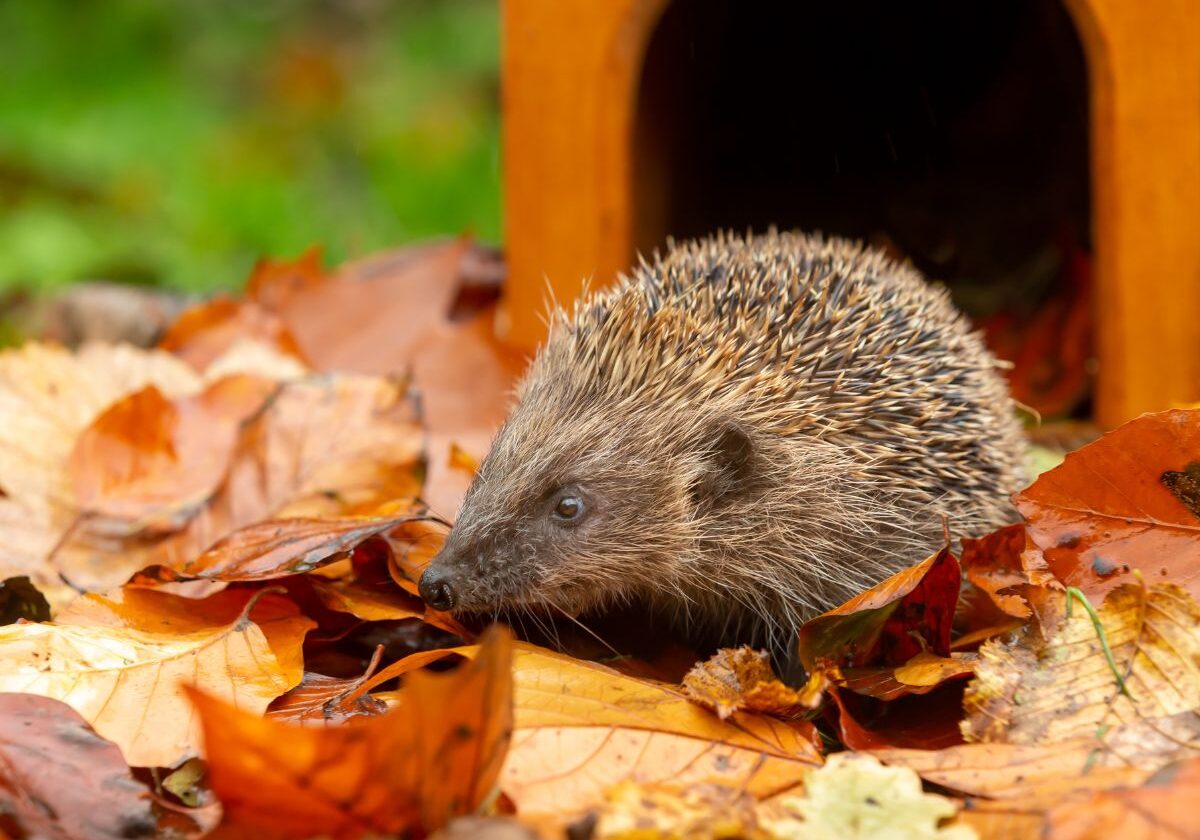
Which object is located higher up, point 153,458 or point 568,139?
point 568,139

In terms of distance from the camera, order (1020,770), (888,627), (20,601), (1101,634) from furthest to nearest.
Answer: (20,601) → (888,627) → (1101,634) → (1020,770)

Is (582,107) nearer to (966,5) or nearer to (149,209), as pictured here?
(966,5)

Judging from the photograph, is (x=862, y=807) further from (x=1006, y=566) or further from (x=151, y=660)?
(x=151, y=660)

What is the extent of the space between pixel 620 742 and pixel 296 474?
65.9 inches

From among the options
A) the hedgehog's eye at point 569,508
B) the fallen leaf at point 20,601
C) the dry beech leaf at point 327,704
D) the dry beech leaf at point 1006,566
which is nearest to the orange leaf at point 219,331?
the fallen leaf at point 20,601

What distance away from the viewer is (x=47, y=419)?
401cm

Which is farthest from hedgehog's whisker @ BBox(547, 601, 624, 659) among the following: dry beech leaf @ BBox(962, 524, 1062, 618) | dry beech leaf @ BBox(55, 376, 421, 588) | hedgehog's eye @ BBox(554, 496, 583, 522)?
dry beech leaf @ BBox(962, 524, 1062, 618)

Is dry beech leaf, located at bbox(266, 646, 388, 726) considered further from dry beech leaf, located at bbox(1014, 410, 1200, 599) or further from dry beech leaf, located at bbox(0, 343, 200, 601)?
dry beech leaf, located at bbox(1014, 410, 1200, 599)

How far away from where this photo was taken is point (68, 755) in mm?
2229

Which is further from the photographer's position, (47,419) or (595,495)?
(47,419)

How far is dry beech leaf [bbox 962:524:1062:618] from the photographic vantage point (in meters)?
2.72

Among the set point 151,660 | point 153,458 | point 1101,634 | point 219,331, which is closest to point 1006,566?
point 1101,634

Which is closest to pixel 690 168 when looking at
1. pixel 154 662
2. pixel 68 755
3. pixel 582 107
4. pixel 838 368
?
pixel 582 107

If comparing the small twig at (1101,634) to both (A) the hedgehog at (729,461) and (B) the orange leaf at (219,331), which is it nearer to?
(A) the hedgehog at (729,461)
